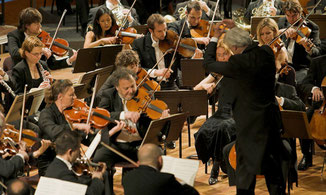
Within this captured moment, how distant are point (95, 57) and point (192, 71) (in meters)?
0.97

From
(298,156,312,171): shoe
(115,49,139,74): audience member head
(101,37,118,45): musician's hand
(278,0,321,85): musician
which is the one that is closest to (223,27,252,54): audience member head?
(115,49,139,74): audience member head

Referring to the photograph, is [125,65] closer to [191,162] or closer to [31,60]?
[31,60]

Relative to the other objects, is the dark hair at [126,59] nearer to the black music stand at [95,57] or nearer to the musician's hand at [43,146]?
the black music stand at [95,57]

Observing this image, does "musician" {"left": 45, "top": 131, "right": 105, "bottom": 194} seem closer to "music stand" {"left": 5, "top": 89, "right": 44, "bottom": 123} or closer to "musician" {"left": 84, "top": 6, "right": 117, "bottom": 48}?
"music stand" {"left": 5, "top": 89, "right": 44, "bottom": 123}

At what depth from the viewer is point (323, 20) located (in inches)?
264

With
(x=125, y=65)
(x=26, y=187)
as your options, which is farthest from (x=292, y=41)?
(x=26, y=187)

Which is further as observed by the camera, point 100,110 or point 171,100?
point 171,100

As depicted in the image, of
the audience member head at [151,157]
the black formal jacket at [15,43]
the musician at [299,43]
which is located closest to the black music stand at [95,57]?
the black formal jacket at [15,43]

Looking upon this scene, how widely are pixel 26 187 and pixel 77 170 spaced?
1.17 feet

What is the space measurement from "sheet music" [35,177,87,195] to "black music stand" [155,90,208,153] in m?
1.74

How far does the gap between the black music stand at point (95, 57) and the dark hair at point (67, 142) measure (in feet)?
6.76

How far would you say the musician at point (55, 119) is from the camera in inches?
175

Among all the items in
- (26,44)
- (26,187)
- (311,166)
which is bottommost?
(311,166)

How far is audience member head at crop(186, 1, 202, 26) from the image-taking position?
6.76 m
